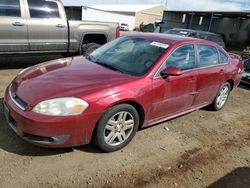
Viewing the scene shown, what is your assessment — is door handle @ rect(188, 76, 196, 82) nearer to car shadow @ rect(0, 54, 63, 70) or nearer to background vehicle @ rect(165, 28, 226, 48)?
car shadow @ rect(0, 54, 63, 70)

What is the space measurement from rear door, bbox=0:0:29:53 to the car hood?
304cm

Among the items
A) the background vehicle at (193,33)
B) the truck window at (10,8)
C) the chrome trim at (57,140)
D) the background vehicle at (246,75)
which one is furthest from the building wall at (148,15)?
the chrome trim at (57,140)

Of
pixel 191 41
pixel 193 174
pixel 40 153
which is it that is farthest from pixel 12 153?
pixel 191 41

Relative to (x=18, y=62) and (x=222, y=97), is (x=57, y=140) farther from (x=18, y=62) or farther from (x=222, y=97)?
(x=18, y=62)

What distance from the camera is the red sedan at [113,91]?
3.28 metres

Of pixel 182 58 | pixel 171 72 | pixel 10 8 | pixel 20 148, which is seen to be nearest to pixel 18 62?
pixel 10 8

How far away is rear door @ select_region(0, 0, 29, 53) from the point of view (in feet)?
22.1

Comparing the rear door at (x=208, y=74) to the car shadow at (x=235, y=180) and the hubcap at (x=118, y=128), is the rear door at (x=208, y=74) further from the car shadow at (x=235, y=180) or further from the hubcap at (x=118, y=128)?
the hubcap at (x=118, y=128)

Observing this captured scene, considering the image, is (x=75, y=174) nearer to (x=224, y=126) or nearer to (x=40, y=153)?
(x=40, y=153)

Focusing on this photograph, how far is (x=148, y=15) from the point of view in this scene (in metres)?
63.1

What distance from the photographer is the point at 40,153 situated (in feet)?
11.8

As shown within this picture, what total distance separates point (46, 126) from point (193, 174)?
1923 mm

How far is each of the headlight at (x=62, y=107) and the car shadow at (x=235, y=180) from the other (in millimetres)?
1830

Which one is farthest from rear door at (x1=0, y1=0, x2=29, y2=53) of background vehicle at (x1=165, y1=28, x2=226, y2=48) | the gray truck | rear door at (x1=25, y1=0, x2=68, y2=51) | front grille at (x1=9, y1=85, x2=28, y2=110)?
background vehicle at (x1=165, y1=28, x2=226, y2=48)
